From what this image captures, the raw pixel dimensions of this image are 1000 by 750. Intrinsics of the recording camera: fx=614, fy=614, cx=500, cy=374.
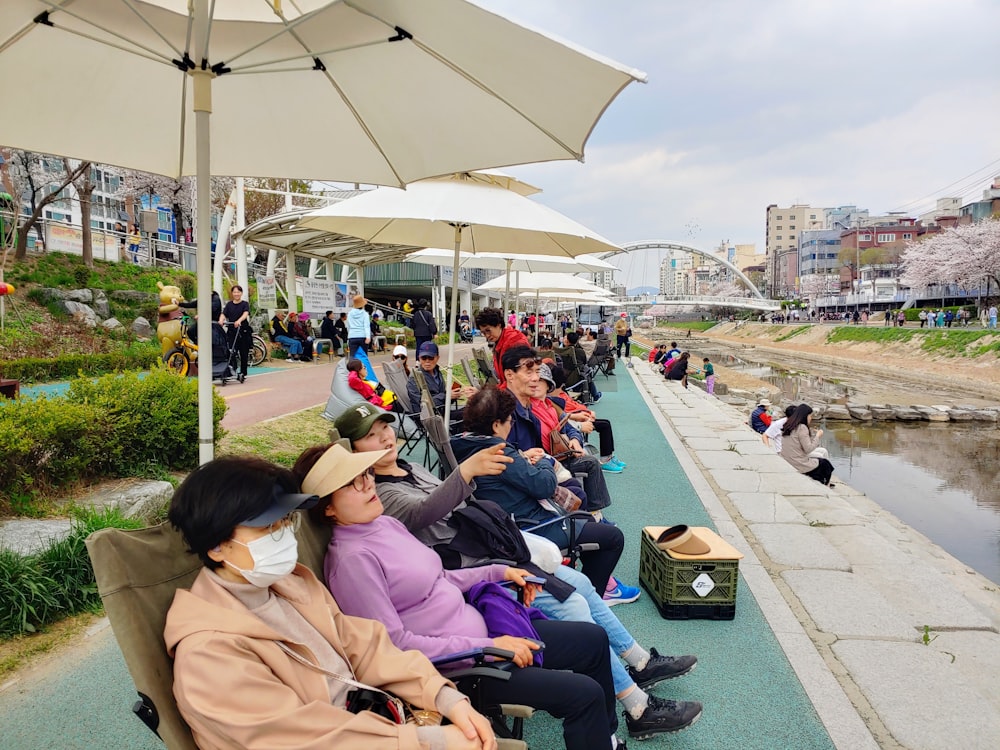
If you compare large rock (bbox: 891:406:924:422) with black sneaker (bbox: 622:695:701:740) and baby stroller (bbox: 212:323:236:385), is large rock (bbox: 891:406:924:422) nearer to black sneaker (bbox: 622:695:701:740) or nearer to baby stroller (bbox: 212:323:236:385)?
baby stroller (bbox: 212:323:236:385)

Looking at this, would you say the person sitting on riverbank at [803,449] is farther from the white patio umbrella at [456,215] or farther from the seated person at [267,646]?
the seated person at [267,646]

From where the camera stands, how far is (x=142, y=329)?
50.7 feet

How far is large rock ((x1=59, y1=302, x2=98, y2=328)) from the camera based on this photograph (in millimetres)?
14336

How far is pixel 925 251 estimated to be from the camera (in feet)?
188

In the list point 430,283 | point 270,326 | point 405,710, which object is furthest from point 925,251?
point 405,710

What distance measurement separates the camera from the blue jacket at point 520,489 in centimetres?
322

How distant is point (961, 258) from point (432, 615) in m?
58.1

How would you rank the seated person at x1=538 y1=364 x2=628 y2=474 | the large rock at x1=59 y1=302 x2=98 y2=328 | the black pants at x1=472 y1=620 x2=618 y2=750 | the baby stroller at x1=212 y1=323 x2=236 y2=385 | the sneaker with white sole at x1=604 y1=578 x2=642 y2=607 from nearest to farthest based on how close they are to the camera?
the black pants at x1=472 y1=620 x2=618 y2=750 < the sneaker with white sole at x1=604 y1=578 x2=642 y2=607 < the seated person at x1=538 y1=364 x2=628 y2=474 < the baby stroller at x1=212 y1=323 x2=236 y2=385 < the large rock at x1=59 y1=302 x2=98 y2=328

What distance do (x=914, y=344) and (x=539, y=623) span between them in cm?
4071

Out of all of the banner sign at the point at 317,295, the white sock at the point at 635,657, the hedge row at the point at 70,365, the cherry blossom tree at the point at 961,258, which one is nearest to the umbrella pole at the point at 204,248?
the white sock at the point at 635,657

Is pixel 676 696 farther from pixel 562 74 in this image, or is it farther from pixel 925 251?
pixel 925 251

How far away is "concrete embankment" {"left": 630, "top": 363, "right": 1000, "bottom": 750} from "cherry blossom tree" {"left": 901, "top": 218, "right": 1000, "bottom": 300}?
165 feet

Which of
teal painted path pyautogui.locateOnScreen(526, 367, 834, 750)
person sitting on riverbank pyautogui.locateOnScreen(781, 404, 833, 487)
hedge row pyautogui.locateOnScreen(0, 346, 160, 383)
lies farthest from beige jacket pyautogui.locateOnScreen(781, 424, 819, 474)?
hedge row pyautogui.locateOnScreen(0, 346, 160, 383)

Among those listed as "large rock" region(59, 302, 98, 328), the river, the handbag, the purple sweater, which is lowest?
the river
